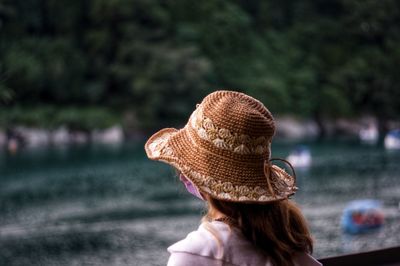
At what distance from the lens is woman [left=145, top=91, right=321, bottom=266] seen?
32.4 inches

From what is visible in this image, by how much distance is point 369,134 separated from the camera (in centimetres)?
2797

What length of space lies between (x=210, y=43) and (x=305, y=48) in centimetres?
704

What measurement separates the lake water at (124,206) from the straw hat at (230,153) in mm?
6259

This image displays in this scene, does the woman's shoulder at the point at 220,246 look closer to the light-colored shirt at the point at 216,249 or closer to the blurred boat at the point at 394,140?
the light-colored shirt at the point at 216,249

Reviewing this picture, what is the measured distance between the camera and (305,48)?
116 feet

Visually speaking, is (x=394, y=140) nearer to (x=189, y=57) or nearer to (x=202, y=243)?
(x=189, y=57)

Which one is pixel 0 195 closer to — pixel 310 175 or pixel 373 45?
pixel 310 175

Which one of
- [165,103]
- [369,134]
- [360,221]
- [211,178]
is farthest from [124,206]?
[369,134]

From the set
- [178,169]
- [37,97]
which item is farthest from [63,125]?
[178,169]

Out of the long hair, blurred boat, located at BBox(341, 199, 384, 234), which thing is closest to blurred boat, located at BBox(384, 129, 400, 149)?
blurred boat, located at BBox(341, 199, 384, 234)

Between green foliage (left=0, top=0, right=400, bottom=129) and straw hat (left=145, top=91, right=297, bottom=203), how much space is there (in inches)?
945

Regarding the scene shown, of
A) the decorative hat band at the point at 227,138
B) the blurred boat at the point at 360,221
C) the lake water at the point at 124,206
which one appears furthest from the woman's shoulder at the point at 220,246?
the blurred boat at the point at 360,221

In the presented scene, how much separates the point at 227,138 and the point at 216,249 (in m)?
0.15

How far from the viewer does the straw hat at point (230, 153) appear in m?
0.83
